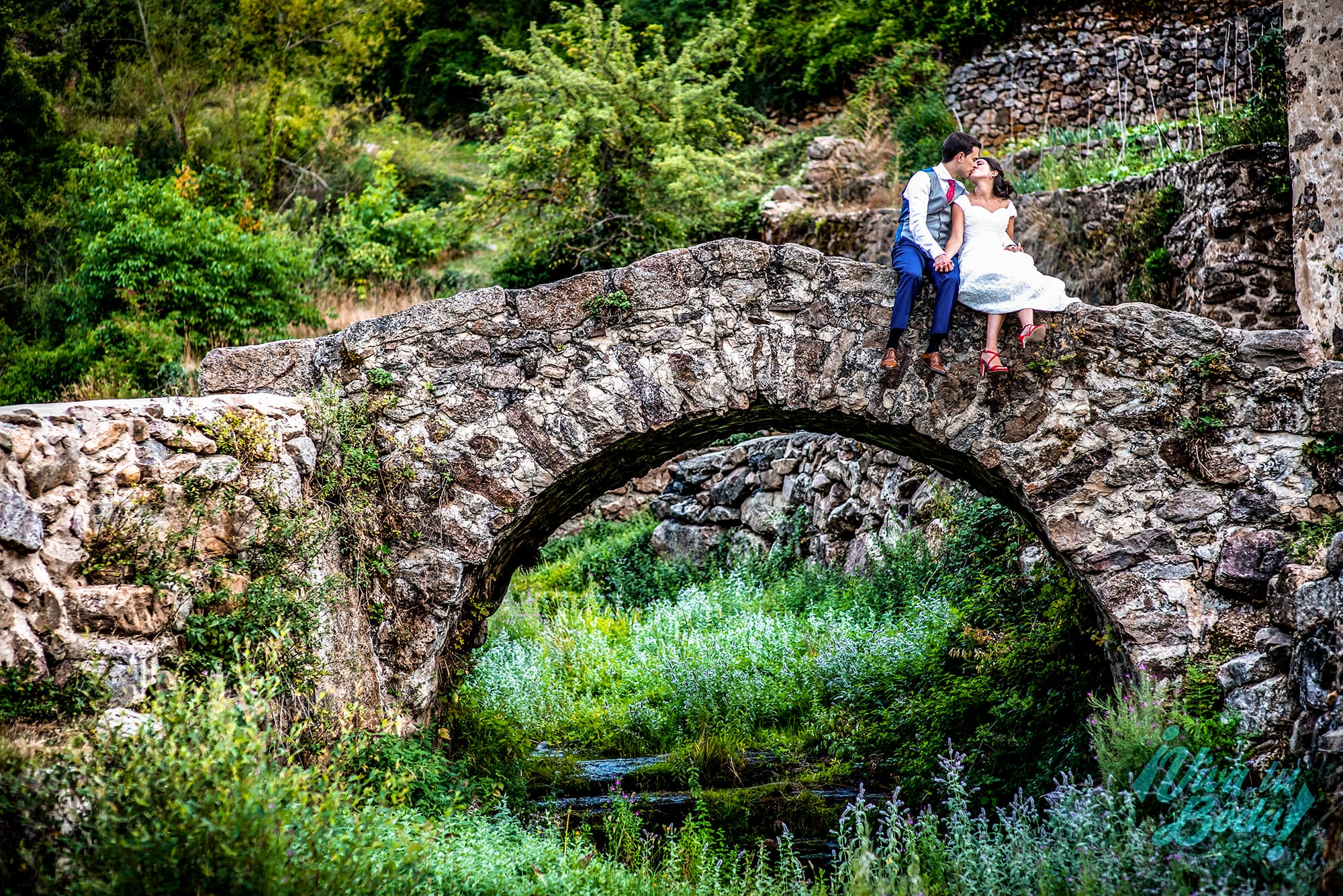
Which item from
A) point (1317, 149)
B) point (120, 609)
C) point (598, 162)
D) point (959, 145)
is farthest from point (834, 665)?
point (598, 162)

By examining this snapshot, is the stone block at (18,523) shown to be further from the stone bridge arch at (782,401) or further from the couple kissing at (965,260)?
the couple kissing at (965,260)

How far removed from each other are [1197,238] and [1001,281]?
133 inches

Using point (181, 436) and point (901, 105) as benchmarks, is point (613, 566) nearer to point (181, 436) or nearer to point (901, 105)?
point (901, 105)

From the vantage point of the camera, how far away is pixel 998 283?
16.3 ft

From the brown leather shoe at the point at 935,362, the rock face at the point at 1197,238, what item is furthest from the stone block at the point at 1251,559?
the rock face at the point at 1197,238

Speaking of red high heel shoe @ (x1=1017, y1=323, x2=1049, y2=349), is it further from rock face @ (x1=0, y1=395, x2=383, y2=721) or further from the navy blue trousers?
rock face @ (x1=0, y1=395, x2=383, y2=721)

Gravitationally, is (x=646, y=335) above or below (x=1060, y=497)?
above

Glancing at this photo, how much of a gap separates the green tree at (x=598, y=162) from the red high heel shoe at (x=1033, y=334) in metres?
6.72

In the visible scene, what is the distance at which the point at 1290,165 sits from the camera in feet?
21.3

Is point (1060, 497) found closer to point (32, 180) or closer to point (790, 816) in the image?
point (790, 816)

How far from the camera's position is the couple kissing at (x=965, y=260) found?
4.96m

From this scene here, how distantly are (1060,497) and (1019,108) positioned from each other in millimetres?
10236

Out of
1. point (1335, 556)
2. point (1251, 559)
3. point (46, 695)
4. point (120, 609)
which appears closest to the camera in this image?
point (46, 695)

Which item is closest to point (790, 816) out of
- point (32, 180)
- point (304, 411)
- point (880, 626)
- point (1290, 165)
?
point (880, 626)
